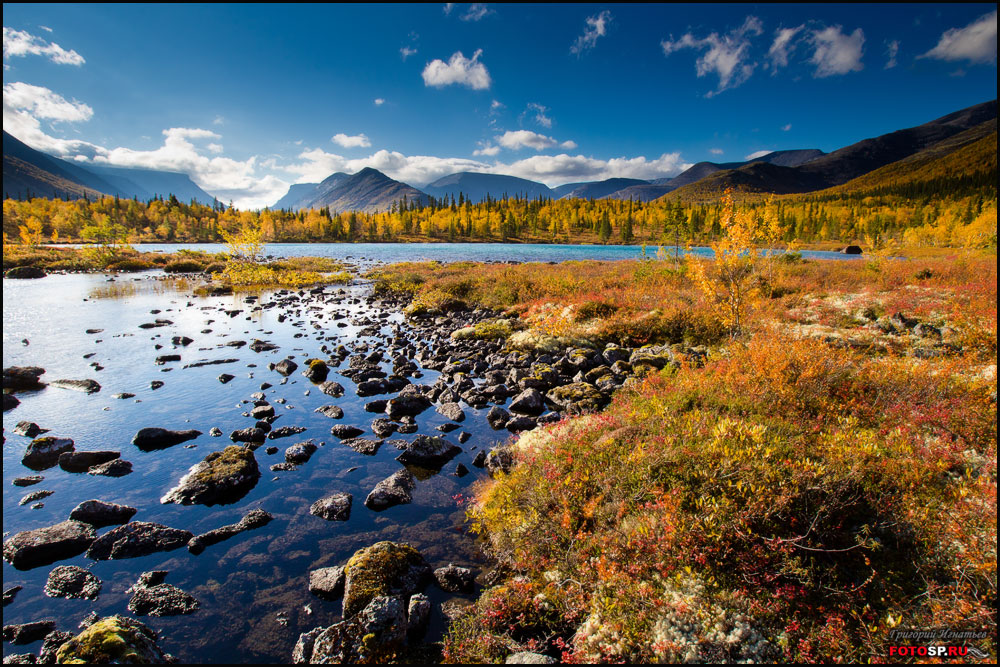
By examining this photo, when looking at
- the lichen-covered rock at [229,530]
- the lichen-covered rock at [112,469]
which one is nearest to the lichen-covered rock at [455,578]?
the lichen-covered rock at [229,530]

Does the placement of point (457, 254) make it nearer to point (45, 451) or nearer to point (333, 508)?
point (45, 451)

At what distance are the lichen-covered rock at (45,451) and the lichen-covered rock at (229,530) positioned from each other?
5.60m

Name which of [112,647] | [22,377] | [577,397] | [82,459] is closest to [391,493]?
[112,647]

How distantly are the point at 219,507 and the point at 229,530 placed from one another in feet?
3.36

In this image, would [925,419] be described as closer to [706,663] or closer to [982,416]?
[982,416]

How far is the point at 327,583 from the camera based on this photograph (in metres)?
5.98

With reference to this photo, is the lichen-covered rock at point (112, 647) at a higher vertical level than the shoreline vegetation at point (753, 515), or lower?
lower

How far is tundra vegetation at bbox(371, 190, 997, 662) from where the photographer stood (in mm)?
4137

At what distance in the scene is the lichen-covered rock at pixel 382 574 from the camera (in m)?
5.59

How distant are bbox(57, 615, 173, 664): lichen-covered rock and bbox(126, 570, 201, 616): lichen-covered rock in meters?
0.80

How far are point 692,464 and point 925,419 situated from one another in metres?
4.66

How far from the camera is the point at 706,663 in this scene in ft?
12.9

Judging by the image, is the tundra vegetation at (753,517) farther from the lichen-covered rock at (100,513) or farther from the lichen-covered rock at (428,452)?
the lichen-covered rock at (100,513)

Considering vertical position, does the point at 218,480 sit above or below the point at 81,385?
below
